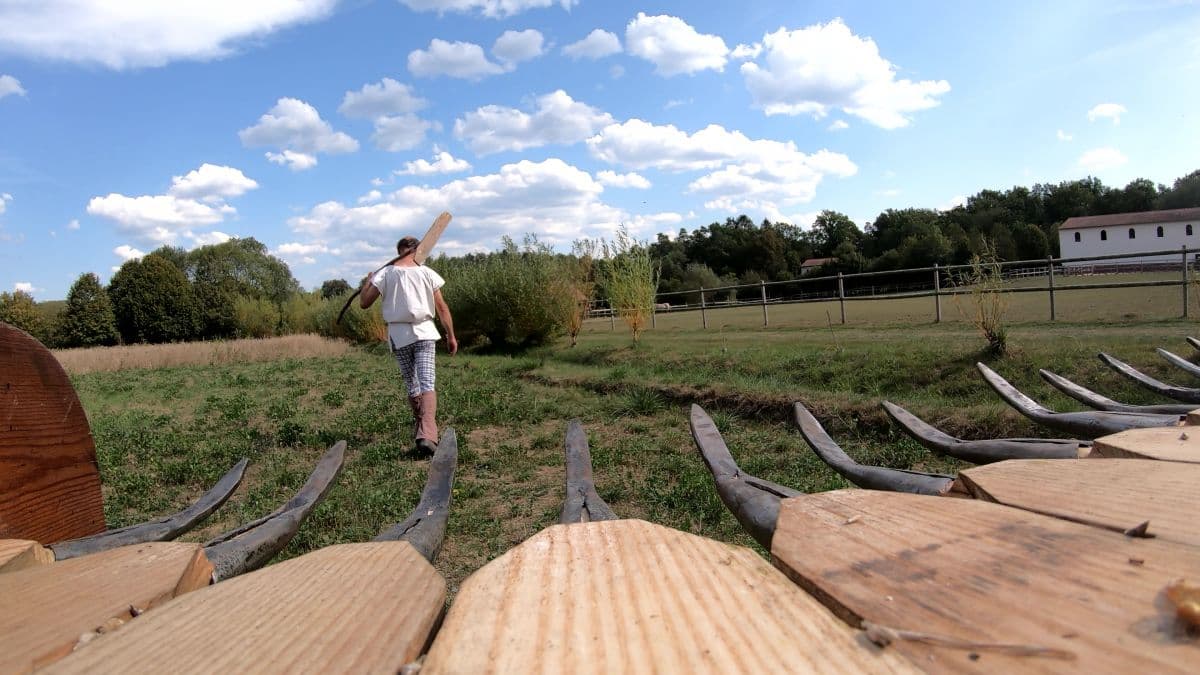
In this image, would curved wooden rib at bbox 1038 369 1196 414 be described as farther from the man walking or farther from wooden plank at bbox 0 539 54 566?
the man walking

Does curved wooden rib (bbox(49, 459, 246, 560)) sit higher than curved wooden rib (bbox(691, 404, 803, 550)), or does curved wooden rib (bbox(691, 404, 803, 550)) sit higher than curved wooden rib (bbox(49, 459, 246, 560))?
curved wooden rib (bbox(691, 404, 803, 550))

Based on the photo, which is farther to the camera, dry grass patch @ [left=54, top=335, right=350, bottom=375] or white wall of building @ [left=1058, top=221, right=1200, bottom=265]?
white wall of building @ [left=1058, top=221, right=1200, bottom=265]

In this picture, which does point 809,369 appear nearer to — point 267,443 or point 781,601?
point 267,443

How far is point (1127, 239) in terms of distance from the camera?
202ft

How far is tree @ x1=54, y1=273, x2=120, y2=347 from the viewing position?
122 ft

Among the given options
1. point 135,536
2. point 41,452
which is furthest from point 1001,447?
point 41,452

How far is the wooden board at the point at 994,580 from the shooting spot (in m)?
0.42

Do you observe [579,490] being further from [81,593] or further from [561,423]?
[561,423]

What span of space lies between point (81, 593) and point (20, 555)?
325mm

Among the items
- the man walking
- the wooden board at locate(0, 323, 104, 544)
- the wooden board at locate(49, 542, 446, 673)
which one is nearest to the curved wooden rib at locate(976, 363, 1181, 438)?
the wooden board at locate(49, 542, 446, 673)

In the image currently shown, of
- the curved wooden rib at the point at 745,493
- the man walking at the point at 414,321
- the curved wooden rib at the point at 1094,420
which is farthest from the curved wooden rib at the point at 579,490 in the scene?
the man walking at the point at 414,321

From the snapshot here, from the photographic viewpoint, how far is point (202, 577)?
2.72 ft

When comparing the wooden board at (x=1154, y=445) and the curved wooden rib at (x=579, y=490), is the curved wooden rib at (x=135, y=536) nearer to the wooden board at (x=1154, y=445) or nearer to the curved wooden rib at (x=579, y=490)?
the curved wooden rib at (x=579, y=490)

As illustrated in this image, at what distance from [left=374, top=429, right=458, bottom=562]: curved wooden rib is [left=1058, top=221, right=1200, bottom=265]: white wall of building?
70.5 metres
